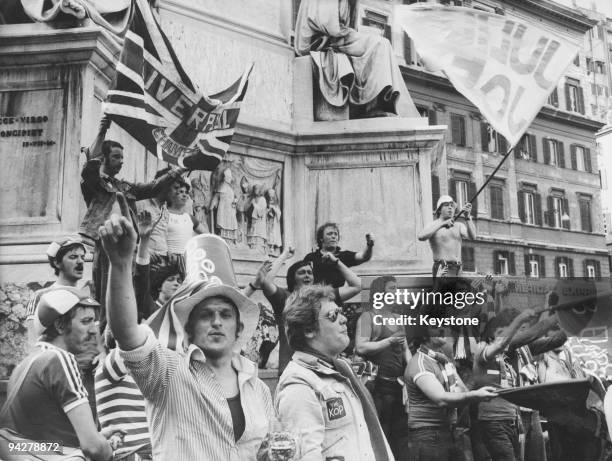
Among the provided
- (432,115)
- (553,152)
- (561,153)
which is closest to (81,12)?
(432,115)

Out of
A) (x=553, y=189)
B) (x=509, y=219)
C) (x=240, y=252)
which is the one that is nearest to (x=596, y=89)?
(x=553, y=189)

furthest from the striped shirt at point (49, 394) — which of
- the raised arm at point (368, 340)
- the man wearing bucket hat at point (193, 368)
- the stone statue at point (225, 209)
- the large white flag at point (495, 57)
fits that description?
the large white flag at point (495, 57)

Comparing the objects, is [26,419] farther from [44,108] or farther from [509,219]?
[509,219]

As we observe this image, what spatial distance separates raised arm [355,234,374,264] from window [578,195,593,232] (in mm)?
3283

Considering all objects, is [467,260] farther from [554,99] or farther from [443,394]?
[443,394]

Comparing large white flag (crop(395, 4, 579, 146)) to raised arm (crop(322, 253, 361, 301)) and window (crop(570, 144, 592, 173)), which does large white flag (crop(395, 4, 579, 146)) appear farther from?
raised arm (crop(322, 253, 361, 301))

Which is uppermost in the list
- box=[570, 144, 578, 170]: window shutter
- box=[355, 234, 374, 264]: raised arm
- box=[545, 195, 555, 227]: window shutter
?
box=[570, 144, 578, 170]: window shutter

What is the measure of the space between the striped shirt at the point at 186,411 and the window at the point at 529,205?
676 cm

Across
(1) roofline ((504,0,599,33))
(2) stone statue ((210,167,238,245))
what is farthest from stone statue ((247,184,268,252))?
(1) roofline ((504,0,599,33))

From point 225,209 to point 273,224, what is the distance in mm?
537

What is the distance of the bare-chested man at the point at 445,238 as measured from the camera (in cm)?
693

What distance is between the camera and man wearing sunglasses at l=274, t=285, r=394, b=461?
10.1ft

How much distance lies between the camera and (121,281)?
2.53m

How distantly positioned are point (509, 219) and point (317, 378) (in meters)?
6.49
